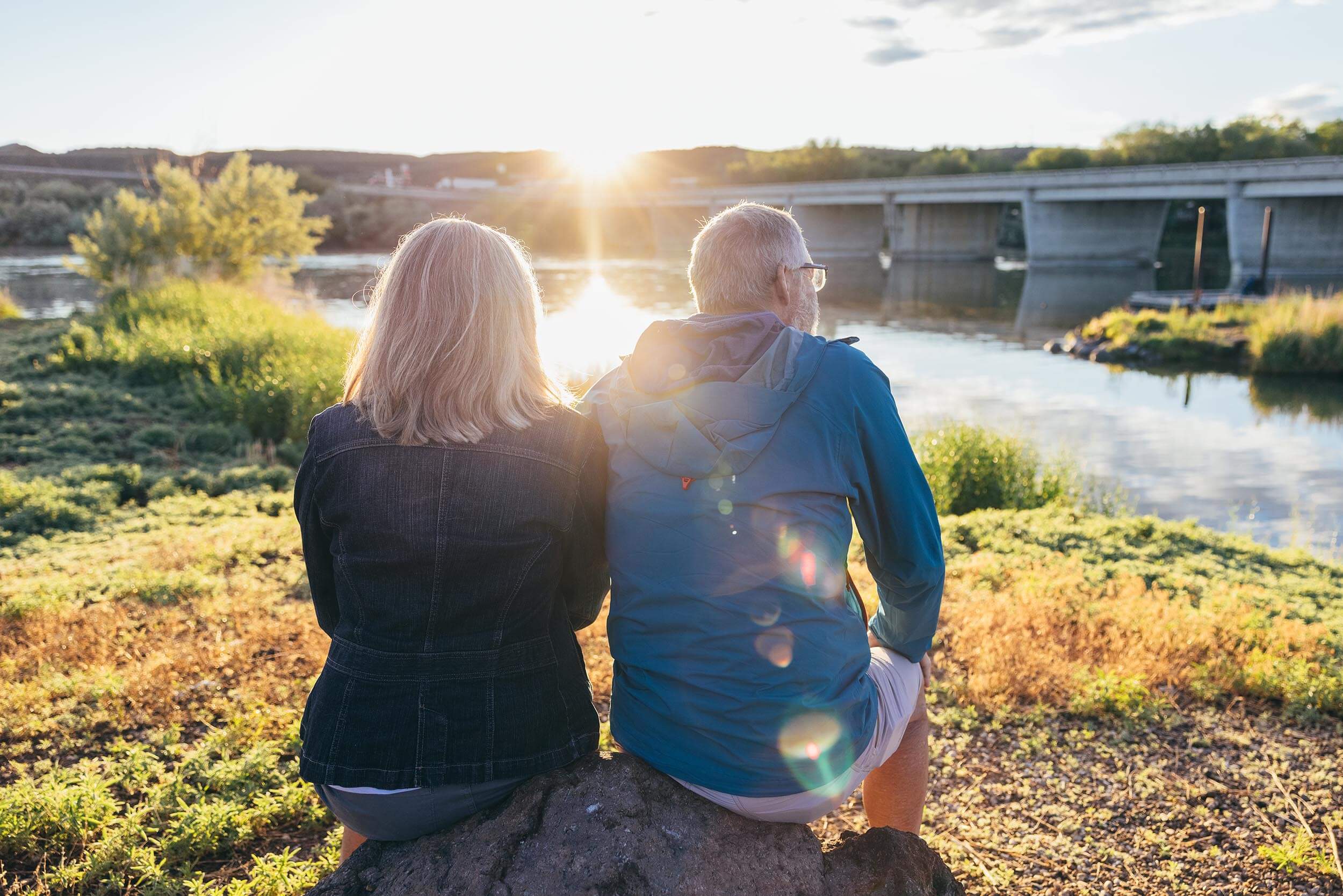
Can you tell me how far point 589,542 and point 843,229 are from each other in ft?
193

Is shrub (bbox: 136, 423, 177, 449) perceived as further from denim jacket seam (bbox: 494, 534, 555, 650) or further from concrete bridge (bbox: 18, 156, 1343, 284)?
concrete bridge (bbox: 18, 156, 1343, 284)

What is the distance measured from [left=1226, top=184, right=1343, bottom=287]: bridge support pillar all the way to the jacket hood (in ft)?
124

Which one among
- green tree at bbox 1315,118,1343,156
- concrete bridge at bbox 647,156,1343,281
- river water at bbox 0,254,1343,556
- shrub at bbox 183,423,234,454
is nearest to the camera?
shrub at bbox 183,423,234,454

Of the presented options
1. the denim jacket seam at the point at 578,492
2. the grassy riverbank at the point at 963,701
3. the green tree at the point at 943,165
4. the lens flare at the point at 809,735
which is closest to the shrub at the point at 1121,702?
the grassy riverbank at the point at 963,701

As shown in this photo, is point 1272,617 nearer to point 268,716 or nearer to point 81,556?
point 268,716

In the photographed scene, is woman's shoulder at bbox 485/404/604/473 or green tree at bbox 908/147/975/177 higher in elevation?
green tree at bbox 908/147/975/177

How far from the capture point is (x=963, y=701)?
3.81 metres

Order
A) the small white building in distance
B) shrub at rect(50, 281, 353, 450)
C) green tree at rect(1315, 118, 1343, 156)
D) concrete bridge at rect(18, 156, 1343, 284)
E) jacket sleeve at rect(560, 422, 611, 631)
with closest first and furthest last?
jacket sleeve at rect(560, 422, 611, 631) → shrub at rect(50, 281, 353, 450) → concrete bridge at rect(18, 156, 1343, 284) → green tree at rect(1315, 118, 1343, 156) → the small white building in distance

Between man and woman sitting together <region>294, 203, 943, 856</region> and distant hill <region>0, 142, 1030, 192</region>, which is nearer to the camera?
man and woman sitting together <region>294, 203, 943, 856</region>

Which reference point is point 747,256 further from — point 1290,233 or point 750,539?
point 1290,233

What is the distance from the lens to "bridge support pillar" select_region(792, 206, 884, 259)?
188ft

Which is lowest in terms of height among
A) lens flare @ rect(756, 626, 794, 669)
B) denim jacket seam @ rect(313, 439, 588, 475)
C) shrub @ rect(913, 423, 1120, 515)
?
shrub @ rect(913, 423, 1120, 515)

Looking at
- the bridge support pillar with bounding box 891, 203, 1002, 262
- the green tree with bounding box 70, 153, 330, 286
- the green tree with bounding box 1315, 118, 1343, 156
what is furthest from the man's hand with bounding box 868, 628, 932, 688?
the green tree with bounding box 1315, 118, 1343, 156

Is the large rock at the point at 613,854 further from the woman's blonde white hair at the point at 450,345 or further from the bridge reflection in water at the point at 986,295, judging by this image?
the bridge reflection in water at the point at 986,295
